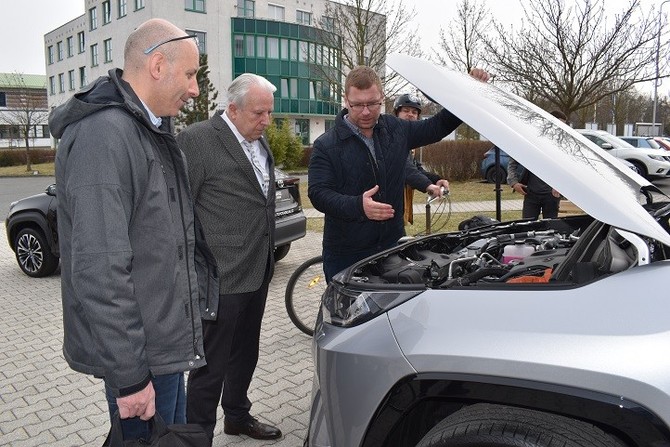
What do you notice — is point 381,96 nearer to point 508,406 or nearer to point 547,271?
point 547,271

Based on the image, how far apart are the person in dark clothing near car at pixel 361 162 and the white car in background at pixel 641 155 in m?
17.0

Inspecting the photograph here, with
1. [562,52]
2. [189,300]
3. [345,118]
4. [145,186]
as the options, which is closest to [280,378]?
[345,118]

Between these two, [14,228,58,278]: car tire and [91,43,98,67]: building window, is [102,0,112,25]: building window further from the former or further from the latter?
[14,228,58,278]: car tire

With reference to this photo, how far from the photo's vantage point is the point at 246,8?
139 feet

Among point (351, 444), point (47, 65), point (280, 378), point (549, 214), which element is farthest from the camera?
point (47, 65)

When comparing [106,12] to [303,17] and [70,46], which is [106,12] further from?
[303,17]

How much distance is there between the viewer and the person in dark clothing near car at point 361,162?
336 centimetres

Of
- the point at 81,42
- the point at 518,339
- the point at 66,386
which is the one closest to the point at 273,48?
the point at 81,42

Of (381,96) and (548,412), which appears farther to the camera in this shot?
(381,96)

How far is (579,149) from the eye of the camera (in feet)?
7.51

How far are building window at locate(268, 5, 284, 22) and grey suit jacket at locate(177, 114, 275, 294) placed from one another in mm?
43487

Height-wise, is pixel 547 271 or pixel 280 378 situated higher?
pixel 547 271

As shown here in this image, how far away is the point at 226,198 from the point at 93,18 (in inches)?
1916

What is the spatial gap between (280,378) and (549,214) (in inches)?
146
